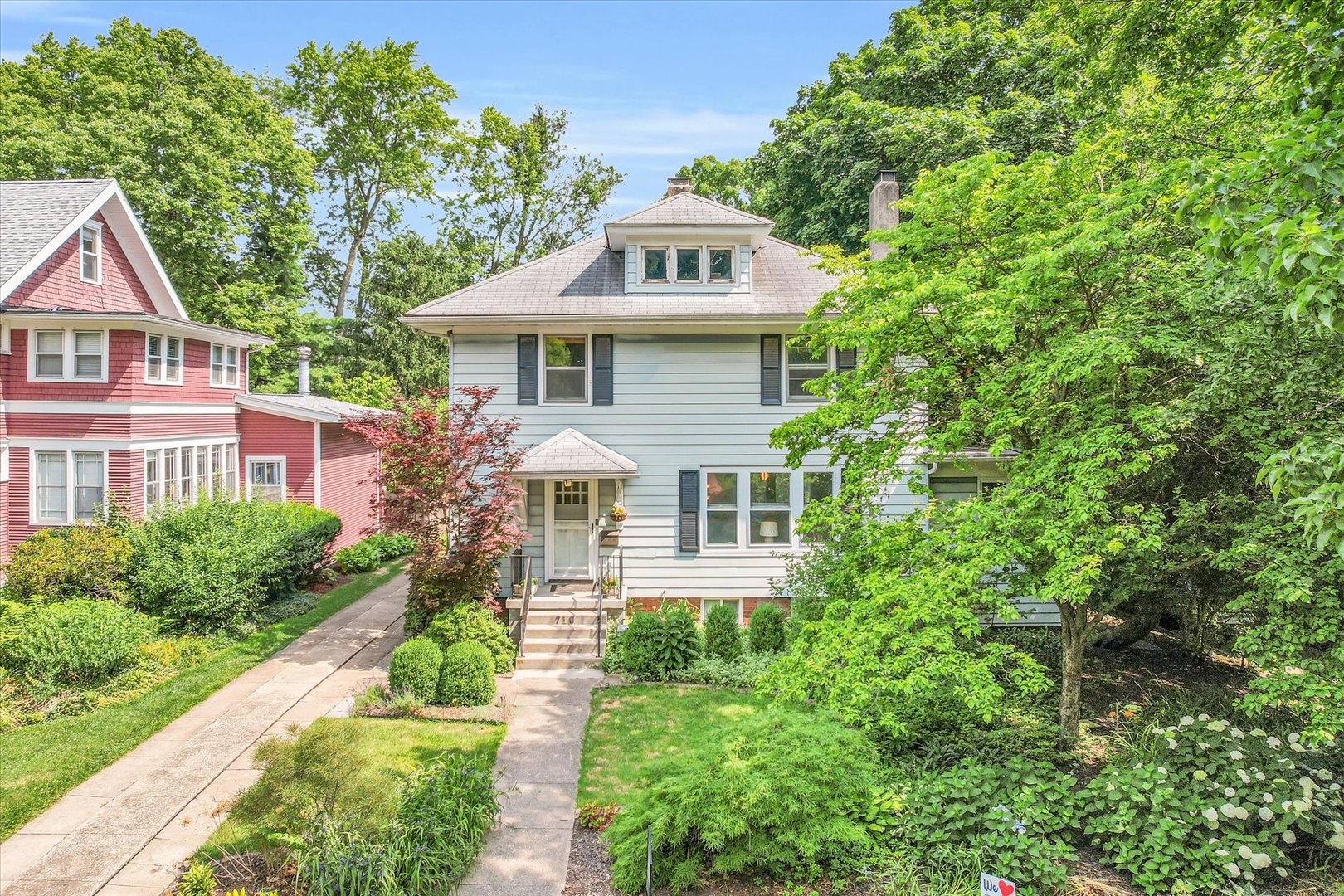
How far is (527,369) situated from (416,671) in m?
5.79

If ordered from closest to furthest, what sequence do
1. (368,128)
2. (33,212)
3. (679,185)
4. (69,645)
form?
(69,645), (679,185), (33,212), (368,128)

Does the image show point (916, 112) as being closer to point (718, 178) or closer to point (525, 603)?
point (718, 178)

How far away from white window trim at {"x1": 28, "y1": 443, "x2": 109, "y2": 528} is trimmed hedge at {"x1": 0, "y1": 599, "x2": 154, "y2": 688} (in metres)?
5.62

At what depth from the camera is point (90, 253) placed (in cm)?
1667

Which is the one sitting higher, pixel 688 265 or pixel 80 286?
pixel 80 286

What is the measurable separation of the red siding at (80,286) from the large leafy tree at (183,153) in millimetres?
7918

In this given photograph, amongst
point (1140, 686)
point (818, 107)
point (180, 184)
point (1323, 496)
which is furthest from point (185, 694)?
point (818, 107)

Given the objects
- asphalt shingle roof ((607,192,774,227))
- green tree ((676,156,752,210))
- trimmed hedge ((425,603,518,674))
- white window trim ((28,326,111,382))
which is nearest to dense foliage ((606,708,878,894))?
trimmed hedge ((425,603,518,674))

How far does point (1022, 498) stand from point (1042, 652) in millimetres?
6239

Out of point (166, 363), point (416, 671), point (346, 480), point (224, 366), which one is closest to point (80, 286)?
point (166, 363)

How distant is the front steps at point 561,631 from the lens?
11.4 m

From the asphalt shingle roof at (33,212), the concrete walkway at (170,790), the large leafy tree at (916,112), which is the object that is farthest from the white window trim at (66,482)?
the large leafy tree at (916,112)

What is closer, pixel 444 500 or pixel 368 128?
pixel 444 500

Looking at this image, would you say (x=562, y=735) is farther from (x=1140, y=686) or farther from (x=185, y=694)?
(x=1140, y=686)
